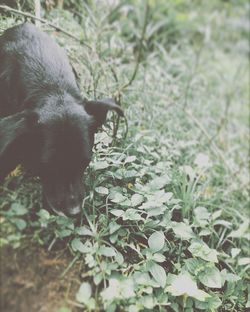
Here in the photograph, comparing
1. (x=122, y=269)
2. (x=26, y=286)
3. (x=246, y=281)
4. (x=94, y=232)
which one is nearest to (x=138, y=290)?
(x=122, y=269)

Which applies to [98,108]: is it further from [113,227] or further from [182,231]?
[182,231]

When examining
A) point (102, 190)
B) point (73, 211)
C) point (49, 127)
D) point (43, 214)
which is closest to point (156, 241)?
point (102, 190)

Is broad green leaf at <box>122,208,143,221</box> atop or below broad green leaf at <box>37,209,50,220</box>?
below

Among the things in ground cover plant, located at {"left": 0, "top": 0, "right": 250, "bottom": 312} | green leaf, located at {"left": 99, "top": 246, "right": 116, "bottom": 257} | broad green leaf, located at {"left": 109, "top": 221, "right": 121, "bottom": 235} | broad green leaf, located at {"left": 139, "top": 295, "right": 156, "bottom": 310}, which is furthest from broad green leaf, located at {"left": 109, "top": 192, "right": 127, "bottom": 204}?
broad green leaf, located at {"left": 139, "top": 295, "right": 156, "bottom": 310}

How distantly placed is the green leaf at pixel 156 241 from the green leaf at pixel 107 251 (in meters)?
0.30

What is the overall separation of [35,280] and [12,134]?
2.60 ft

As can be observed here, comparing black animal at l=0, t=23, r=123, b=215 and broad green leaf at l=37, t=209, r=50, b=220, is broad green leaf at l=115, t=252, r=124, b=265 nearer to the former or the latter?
black animal at l=0, t=23, r=123, b=215

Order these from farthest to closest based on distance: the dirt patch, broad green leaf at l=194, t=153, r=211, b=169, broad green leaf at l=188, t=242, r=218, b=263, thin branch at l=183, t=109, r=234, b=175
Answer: thin branch at l=183, t=109, r=234, b=175
broad green leaf at l=194, t=153, r=211, b=169
broad green leaf at l=188, t=242, r=218, b=263
the dirt patch

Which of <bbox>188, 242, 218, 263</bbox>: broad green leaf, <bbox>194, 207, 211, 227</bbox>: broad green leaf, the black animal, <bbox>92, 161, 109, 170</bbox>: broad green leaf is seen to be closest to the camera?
the black animal

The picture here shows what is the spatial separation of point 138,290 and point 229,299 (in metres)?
0.83

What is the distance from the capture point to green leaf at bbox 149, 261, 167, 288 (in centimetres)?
261

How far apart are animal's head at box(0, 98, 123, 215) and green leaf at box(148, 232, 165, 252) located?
20.6 inches

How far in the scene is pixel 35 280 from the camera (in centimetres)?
239

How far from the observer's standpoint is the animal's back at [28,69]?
9.65ft
